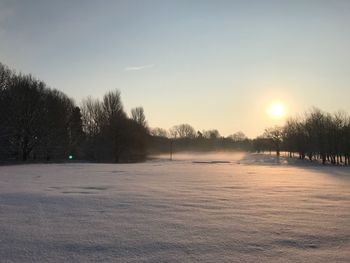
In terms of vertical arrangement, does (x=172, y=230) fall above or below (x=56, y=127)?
below

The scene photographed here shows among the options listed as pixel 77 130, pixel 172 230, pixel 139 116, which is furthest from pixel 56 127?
pixel 172 230

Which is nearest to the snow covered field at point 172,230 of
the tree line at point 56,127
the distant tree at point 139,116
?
the tree line at point 56,127

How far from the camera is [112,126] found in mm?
79812

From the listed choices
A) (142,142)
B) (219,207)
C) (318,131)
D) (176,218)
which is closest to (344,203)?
(219,207)

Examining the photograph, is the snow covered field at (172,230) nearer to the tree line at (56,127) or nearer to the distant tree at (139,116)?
the tree line at (56,127)

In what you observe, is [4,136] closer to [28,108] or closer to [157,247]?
[28,108]

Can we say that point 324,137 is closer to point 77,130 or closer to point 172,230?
point 77,130

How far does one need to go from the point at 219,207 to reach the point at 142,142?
264 ft

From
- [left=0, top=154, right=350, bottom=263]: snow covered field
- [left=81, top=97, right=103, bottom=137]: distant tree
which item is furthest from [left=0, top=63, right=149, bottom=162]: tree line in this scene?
[left=0, top=154, right=350, bottom=263]: snow covered field

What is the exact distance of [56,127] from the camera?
235ft

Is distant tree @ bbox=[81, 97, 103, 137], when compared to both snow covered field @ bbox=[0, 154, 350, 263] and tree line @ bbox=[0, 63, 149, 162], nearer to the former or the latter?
tree line @ bbox=[0, 63, 149, 162]

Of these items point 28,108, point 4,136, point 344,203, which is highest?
point 28,108

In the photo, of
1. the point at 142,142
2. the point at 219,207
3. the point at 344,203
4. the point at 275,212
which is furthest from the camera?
the point at 142,142

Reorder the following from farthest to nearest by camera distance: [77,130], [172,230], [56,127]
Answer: [77,130], [56,127], [172,230]
